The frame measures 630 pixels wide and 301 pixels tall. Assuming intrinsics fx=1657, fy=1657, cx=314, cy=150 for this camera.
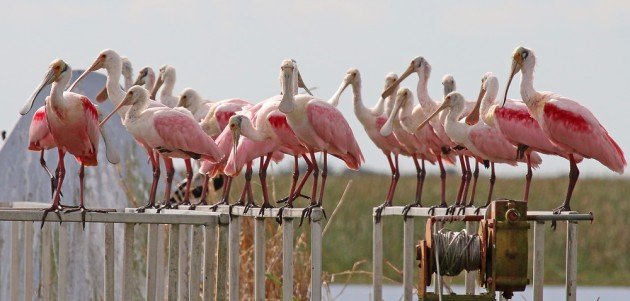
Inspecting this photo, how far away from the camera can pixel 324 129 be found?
47.0 ft

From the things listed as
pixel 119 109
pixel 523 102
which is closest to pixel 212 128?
pixel 119 109

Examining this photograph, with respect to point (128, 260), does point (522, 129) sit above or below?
above

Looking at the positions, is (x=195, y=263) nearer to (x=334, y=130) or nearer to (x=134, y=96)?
(x=334, y=130)

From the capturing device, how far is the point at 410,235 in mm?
13172

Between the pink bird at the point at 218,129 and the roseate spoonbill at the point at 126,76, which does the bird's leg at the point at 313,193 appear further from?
the roseate spoonbill at the point at 126,76

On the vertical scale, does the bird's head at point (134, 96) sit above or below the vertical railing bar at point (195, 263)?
above

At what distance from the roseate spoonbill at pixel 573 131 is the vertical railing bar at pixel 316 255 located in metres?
3.16

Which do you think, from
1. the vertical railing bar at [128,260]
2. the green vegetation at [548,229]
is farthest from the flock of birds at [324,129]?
the green vegetation at [548,229]

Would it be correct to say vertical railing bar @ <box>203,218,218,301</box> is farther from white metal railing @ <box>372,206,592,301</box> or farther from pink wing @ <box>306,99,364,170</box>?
pink wing @ <box>306,99,364,170</box>

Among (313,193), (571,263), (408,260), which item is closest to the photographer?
(571,263)

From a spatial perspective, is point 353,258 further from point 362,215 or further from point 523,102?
point 523,102

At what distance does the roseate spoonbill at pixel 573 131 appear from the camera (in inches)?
546

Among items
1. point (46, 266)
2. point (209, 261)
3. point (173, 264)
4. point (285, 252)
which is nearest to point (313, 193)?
point (285, 252)

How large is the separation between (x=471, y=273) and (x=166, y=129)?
3.20 metres
